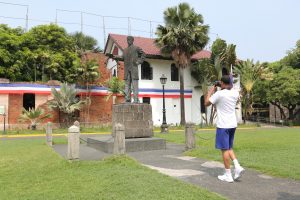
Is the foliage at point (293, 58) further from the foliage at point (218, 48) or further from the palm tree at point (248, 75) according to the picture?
the foliage at point (218, 48)

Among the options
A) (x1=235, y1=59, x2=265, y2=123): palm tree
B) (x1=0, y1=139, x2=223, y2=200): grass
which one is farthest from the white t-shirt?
(x1=235, y1=59, x2=265, y2=123): palm tree

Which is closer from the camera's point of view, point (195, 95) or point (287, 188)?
point (287, 188)

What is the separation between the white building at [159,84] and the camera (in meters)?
31.4

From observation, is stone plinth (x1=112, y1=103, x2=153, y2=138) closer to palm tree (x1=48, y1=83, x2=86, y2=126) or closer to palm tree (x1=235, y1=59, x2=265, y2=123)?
palm tree (x1=48, y1=83, x2=86, y2=126)

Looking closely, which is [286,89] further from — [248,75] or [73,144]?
[73,144]

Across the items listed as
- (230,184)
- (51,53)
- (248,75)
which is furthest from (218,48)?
(230,184)

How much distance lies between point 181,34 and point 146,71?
507 centimetres

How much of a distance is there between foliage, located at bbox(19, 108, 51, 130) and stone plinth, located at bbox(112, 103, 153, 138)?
14969 mm

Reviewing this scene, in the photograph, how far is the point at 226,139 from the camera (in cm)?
594

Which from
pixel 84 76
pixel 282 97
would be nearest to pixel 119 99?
pixel 84 76

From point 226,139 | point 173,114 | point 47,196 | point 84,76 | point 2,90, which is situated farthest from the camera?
point 173,114

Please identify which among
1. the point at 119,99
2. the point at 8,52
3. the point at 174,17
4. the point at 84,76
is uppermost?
the point at 174,17

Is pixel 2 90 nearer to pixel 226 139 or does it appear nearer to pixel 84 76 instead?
pixel 84 76

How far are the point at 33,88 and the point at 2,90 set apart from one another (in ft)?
7.38
